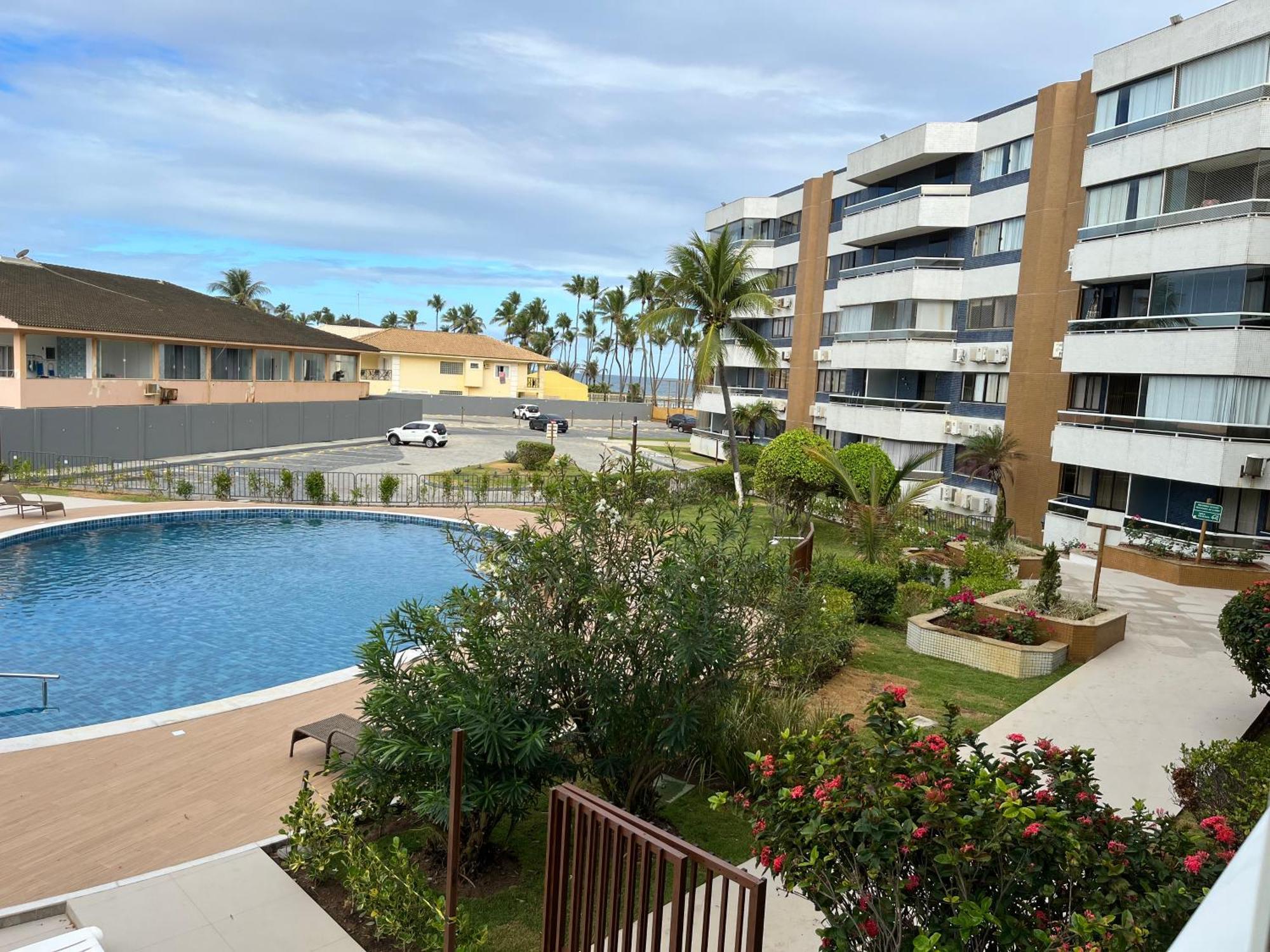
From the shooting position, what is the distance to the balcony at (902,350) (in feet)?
112

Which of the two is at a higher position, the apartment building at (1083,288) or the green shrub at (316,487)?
the apartment building at (1083,288)

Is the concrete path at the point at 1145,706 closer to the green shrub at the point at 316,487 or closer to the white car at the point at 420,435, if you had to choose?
the green shrub at the point at 316,487

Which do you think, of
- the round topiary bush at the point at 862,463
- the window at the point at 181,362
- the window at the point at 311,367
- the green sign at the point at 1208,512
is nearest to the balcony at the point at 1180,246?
the green sign at the point at 1208,512

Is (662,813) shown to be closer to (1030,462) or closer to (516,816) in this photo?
(516,816)

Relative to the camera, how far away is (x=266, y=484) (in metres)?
29.8

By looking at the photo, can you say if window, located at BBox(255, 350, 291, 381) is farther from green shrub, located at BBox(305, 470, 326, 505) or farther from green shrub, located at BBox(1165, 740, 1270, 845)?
green shrub, located at BBox(1165, 740, 1270, 845)

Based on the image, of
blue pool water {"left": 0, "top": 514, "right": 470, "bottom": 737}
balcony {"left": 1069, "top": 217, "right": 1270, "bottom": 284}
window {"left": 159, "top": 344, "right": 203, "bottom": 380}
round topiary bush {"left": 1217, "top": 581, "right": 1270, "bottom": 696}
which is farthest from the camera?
window {"left": 159, "top": 344, "right": 203, "bottom": 380}

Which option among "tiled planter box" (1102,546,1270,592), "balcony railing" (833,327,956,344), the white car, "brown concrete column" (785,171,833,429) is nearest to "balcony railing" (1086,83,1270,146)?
"balcony railing" (833,327,956,344)

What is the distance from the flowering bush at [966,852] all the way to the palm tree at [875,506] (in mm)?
15218

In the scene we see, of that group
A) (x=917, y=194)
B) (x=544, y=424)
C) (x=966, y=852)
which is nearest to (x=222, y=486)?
(x=917, y=194)

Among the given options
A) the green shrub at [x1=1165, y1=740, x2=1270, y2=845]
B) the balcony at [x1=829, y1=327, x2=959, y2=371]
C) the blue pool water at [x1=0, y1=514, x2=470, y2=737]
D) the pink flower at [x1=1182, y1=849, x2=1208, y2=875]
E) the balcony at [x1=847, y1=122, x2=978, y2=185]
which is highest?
the balcony at [x1=847, y1=122, x2=978, y2=185]

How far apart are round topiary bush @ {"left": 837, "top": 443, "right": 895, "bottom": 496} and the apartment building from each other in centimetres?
592

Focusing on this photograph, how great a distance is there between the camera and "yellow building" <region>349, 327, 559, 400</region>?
263ft

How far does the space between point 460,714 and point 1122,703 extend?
395 inches
